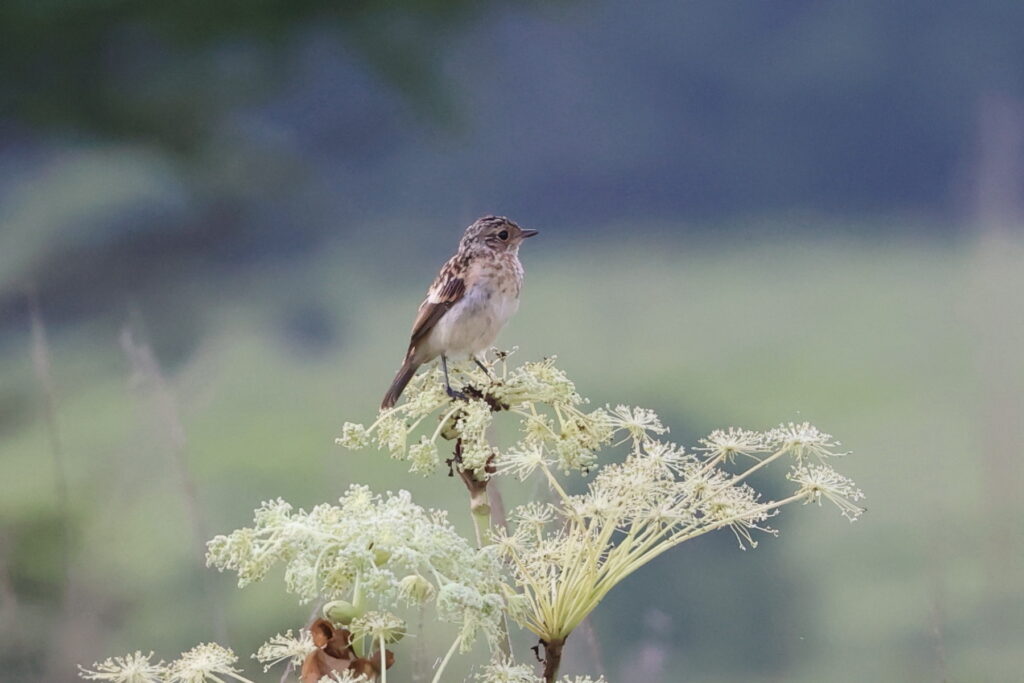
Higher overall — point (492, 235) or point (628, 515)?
point (492, 235)

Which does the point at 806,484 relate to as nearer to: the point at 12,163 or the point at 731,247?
the point at 731,247

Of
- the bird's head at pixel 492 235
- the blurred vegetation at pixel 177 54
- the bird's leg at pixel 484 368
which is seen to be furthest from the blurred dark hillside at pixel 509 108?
the bird's leg at pixel 484 368

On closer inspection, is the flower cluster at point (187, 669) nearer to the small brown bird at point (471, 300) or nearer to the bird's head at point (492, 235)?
the small brown bird at point (471, 300)

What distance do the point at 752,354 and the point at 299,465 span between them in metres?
0.81

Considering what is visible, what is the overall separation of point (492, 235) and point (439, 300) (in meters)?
0.10

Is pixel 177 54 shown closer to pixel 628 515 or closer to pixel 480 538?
pixel 480 538

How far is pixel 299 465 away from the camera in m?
1.89

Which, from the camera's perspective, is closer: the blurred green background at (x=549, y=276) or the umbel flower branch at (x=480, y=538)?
the umbel flower branch at (x=480, y=538)

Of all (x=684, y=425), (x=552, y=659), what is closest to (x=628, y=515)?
(x=552, y=659)

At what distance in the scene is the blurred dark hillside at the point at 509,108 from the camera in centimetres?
192

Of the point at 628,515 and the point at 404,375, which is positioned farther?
the point at 404,375

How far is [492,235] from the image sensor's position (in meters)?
1.32

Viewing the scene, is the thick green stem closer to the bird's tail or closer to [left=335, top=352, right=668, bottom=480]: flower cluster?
[left=335, top=352, right=668, bottom=480]: flower cluster

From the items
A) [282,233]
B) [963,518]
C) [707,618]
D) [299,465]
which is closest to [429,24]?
[282,233]
